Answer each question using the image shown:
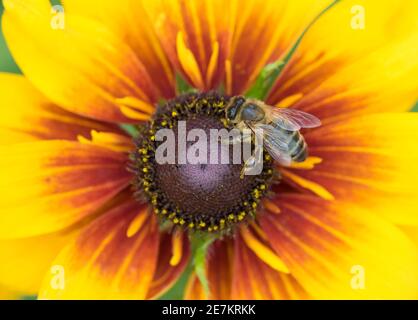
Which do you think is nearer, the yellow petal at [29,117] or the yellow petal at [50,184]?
the yellow petal at [50,184]

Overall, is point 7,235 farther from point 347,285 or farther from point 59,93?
point 347,285

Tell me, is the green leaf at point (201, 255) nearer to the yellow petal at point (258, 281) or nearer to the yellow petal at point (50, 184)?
the yellow petal at point (258, 281)

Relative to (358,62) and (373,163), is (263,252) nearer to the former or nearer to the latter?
(373,163)

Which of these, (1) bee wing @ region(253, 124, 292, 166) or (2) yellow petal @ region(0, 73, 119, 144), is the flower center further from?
(2) yellow petal @ region(0, 73, 119, 144)

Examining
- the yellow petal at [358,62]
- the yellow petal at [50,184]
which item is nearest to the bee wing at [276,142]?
the yellow petal at [358,62]

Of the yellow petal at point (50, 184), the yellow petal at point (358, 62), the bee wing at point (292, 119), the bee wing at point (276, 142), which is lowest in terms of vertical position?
the yellow petal at point (50, 184)

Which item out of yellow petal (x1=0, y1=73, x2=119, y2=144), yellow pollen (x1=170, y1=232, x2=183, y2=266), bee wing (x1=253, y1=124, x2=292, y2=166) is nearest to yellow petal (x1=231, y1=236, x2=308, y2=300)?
yellow pollen (x1=170, y1=232, x2=183, y2=266)
